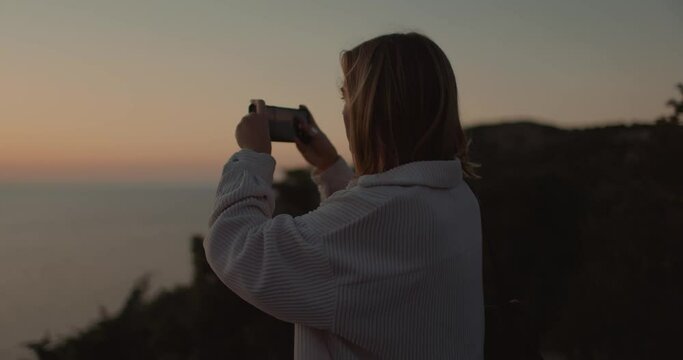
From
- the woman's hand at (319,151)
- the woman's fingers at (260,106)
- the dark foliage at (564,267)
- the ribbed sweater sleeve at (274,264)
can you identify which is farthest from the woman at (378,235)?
the dark foliage at (564,267)

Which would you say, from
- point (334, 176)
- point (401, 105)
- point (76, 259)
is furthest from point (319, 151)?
point (76, 259)

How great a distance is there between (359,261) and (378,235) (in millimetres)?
63

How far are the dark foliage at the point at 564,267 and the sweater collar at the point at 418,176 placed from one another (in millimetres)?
2682

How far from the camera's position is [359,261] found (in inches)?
49.9

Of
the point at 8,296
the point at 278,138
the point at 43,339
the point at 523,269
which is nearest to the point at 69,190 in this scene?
the point at 8,296

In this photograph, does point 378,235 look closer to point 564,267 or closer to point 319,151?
point 319,151

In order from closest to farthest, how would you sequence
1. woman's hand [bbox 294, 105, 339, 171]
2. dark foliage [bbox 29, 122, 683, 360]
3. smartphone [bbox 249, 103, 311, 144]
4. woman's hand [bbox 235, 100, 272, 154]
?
woman's hand [bbox 235, 100, 272, 154]
smartphone [bbox 249, 103, 311, 144]
woman's hand [bbox 294, 105, 339, 171]
dark foliage [bbox 29, 122, 683, 360]

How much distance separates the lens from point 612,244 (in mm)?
4844

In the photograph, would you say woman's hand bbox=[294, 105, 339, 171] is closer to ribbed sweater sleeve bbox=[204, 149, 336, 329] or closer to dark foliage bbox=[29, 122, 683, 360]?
ribbed sweater sleeve bbox=[204, 149, 336, 329]

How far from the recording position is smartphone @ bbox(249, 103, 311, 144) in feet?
5.66

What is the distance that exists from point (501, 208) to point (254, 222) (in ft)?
15.8

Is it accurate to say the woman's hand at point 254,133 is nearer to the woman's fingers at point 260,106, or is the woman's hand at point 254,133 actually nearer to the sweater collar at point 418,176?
the woman's fingers at point 260,106

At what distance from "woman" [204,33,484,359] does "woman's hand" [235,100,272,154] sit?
7 centimetres

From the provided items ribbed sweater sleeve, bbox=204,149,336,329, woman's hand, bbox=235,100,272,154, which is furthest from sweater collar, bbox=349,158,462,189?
woman's hand, bbox=235,100,272,154
